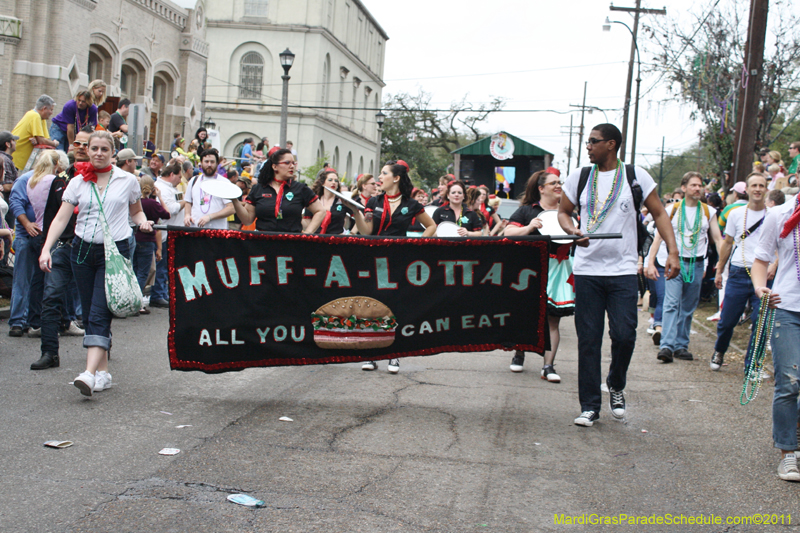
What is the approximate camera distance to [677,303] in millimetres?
9336

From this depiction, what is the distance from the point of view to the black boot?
273 inches

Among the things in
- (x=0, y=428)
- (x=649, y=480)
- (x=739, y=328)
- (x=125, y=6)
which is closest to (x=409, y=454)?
(x=649, y=480)

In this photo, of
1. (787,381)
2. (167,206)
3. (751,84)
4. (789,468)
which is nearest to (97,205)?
(787,381)

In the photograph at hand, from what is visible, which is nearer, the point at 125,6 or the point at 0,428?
the point at 0,428

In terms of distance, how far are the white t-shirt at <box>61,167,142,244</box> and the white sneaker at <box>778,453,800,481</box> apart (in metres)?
4.87

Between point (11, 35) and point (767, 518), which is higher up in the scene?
point (11, 35)

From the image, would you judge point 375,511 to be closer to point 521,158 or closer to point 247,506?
point 247,506

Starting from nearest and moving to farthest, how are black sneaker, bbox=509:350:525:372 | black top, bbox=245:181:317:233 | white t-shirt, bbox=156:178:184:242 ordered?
black top, bbox=245:181:317:233
black sneaker, bbox=509:350:525:372
white t-shirt, bbox=156:178:184:242

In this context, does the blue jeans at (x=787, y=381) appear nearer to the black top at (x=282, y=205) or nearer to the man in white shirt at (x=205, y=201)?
the black top at (x=282, y=205)

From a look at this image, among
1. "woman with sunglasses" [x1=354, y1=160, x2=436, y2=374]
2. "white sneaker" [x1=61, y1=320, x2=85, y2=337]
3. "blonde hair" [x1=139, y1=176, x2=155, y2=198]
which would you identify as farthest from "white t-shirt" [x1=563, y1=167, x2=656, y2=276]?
"blonde hair" [x1=139, y1=176, x2=155, y2=198]

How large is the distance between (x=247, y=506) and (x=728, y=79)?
26100 millimetres

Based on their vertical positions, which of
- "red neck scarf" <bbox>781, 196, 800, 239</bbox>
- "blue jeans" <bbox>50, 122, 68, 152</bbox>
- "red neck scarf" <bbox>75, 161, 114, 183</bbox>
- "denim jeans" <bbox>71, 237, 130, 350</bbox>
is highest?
"blue jeans" <bbox>50, 122, 68, 152</bbox>

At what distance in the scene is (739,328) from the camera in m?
12.1

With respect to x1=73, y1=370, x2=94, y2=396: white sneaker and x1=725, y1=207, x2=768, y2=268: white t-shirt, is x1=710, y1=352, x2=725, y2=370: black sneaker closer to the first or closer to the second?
x1=725, y1=207, x2=768, y2=268: white t-shirt
